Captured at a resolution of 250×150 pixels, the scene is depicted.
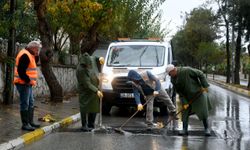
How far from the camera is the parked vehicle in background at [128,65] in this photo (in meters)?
14.6

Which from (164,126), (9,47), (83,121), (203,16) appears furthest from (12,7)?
(203,16)

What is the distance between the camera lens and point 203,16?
56094 millimetres

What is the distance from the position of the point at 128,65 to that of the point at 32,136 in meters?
6.08

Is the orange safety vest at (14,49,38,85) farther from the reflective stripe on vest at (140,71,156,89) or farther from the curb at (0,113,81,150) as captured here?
the reflective stripe on vest at (140,71,156,89)

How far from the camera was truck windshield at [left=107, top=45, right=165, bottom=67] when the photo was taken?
51.2 ft

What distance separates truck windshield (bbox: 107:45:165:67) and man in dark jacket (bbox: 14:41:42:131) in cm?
538

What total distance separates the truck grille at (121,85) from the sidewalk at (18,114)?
4.72 feet

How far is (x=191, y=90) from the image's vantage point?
10.8 meters

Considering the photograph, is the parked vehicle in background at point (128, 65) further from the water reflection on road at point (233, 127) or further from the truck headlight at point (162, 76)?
the water reflection on road at point (233, 127)

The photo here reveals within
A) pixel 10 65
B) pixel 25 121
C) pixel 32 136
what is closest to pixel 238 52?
pixel 10 65

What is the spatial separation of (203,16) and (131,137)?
47.1m

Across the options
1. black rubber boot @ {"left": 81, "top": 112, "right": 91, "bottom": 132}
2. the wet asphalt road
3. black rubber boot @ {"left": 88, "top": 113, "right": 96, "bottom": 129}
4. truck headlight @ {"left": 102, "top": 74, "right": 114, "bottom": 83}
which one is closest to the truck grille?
truck headlight @ {"left": 102, "top": 74, "right": 114, "bottom": 83}

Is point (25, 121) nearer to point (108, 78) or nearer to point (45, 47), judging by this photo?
point (108, 78)

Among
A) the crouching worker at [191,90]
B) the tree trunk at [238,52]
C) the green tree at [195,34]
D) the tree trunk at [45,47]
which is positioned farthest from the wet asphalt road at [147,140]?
the green tree at [195,34]
